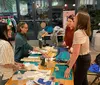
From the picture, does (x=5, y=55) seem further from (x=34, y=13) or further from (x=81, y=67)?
(x=34, y=13)

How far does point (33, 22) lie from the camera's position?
746cm

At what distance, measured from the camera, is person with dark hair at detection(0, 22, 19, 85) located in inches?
71.1

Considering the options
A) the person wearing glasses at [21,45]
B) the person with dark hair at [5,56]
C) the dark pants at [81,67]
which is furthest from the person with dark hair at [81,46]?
the person wearing glasses at [21,45]

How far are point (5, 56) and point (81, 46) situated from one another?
0.91 meters

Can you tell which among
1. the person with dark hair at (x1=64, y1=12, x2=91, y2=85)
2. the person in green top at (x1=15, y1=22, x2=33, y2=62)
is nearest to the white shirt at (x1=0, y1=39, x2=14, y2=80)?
the person with dark hair at (x1=64, y1=12, x2=91, y2=85)

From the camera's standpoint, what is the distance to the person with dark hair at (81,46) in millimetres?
2004

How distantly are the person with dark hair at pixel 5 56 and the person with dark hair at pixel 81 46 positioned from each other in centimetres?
67

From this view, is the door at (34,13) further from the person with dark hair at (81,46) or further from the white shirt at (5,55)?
the white shirt at (5,55)

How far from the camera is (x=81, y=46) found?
2084mm

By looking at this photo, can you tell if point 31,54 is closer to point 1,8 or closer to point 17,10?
Answer: point 17,10

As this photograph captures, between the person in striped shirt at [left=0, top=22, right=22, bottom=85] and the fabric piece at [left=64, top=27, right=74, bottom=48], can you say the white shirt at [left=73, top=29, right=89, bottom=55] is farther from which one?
the fabric piece at [left=64, top=27, right=74, bottom=48]

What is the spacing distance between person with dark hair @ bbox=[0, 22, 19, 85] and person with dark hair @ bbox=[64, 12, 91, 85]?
26.3 inches

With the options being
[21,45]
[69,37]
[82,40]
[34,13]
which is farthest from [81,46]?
[34,13]

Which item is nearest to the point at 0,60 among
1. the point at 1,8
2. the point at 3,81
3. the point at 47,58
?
the point at 3,81
